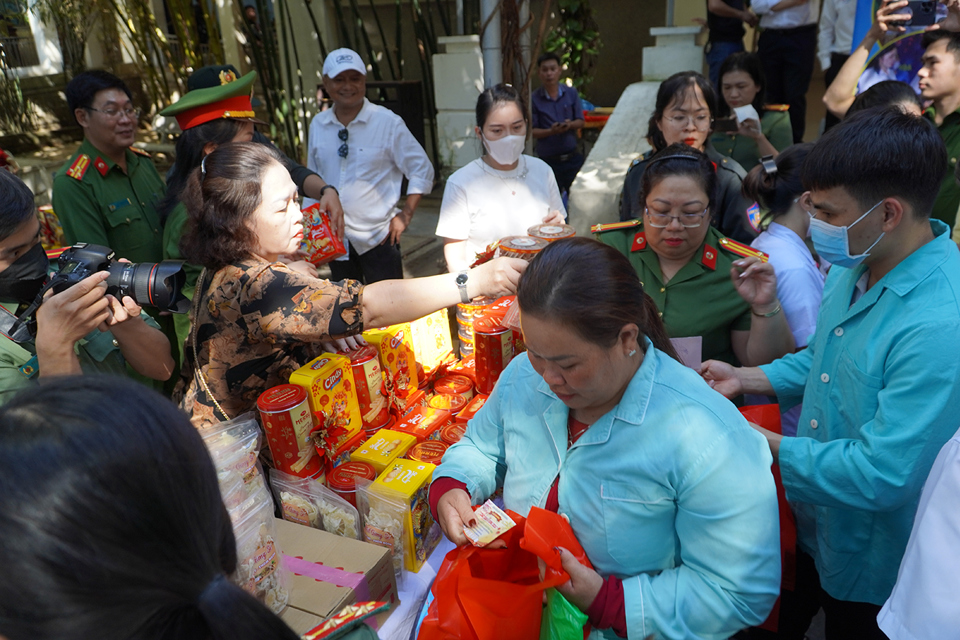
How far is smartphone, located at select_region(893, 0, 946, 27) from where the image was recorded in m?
3.54

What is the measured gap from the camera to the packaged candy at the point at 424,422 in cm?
195

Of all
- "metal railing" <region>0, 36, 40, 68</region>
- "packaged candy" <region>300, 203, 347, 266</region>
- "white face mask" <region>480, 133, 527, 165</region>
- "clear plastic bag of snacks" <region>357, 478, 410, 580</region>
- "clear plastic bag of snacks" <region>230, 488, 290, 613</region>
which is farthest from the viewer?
"metal railing" <region>0, 36, 40, 68</region>

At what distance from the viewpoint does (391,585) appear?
1570 millimetres

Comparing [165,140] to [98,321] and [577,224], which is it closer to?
[577,224]

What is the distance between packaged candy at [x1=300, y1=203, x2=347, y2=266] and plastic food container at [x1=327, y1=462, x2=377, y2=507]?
43.1 inches

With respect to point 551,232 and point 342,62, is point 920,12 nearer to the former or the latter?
point 551,232

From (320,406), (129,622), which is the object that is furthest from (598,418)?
(129,622)

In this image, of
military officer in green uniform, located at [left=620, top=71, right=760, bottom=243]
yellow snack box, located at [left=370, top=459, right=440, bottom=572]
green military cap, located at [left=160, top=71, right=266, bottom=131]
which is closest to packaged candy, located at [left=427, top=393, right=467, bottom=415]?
yellow snack box, located at [left=370, top=459, right=440, bottom=572]

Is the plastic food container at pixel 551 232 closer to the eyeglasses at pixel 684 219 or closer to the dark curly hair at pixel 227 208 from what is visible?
the eyeglasses at pixel 684 219

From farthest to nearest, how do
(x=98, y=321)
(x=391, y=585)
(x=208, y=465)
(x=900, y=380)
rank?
(x=98, y=321)
(x=391, y=585)
(x=900, y=380)
(x=208, y=465)

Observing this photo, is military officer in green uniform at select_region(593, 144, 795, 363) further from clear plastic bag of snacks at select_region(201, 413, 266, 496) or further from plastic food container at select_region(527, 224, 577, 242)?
clear plastic bag of snacks at select_region(201, 413, 266, 496)

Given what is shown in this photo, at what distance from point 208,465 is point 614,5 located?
947cm

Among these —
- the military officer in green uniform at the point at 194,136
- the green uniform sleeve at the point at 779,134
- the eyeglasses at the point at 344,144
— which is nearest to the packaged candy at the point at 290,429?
the military officer in green uniform at the point at 194,136

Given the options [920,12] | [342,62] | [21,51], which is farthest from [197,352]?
[21,51]
